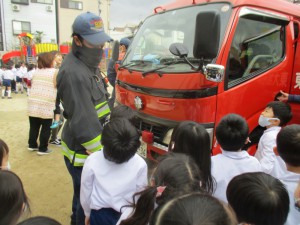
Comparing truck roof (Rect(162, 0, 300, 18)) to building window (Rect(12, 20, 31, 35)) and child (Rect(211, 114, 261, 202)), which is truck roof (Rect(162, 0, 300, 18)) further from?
building window (Rect(12, 20, 31, 35))

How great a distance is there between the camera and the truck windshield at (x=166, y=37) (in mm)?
2859

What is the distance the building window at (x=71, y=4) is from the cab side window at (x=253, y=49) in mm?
32494

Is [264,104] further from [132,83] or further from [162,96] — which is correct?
[132,83]

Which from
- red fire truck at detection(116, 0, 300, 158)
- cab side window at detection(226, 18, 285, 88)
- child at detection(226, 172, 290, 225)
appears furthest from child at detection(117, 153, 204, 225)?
cab side window at detection(226, 18, 285, 88)

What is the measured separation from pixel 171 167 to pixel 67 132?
1.18m

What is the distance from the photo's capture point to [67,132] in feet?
7.61

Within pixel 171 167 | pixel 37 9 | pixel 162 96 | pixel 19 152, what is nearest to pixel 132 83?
pixel 162 96

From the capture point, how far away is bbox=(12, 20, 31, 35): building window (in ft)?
88.0

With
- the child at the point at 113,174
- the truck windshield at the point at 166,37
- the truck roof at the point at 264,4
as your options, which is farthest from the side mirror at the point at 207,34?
the child at the point at 113,174

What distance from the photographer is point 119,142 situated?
5.88 ft

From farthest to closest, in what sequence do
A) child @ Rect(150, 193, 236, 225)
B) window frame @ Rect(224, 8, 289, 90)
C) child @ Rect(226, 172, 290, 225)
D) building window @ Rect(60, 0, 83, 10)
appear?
1. building window @ Rect(60, 0, 83, 10)
2. window frame @ Rect(224, 8, 289, 90)
3. child @ Rect(226, 172, 290, 225)
4. child @ Rect(150, 193, 236, 225)

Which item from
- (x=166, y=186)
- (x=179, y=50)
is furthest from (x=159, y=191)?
(x=179, y=50)

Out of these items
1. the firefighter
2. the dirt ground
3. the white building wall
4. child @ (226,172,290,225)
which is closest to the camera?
child @ (226,172,290,225)

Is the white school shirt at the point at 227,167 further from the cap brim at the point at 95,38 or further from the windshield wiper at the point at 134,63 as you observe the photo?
the windshield wiper at the point at 134,63
